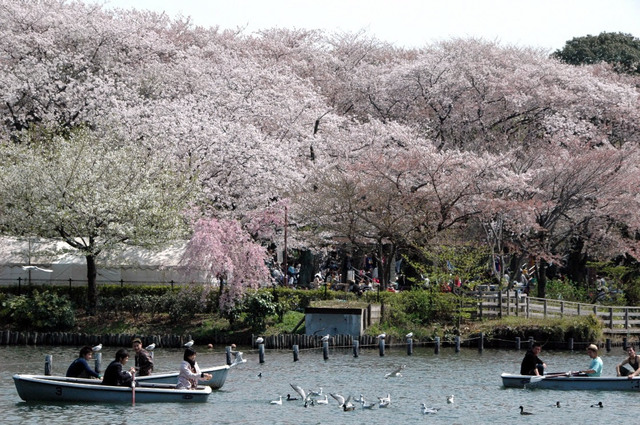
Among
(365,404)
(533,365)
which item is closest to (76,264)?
(365,404)

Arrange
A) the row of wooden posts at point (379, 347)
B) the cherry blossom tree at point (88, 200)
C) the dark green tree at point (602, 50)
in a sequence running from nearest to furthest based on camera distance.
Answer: the row of wooden posts at point (379, 347), the cherry blossom tree at point (88, 200), the dark green tree at point (602, 50)

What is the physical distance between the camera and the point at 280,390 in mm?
32688

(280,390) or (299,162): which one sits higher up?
(299,162)

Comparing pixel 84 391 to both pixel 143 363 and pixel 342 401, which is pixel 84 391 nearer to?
pixel 143 363

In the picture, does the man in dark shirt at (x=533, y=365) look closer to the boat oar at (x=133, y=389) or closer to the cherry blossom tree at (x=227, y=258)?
the boat oar at (x=133, y=389)

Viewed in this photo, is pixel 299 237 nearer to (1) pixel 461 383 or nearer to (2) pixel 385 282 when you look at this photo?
(2) pixel 385 282

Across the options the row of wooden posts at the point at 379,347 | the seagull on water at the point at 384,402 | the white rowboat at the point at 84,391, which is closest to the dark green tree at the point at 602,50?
the row of wooden posts at the point at 379,347

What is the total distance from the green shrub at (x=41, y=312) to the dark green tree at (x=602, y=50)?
44.7 metres

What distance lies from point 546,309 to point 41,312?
20.3m

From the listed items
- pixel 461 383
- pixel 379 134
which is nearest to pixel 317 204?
pixel 379 134

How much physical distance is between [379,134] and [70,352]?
67.3 feet

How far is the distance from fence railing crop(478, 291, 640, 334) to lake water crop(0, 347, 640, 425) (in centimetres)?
333

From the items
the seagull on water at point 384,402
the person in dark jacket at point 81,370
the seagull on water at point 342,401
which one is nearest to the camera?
the seagull on water at point 342,401

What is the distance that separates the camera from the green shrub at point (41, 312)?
149 feet
